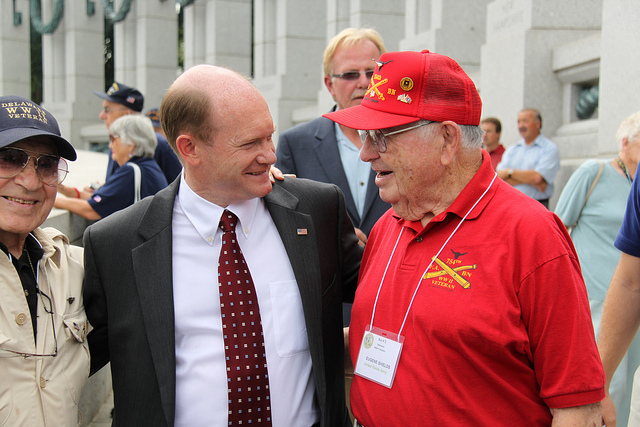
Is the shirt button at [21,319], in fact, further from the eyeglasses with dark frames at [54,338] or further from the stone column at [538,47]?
the stone column at [538,47]

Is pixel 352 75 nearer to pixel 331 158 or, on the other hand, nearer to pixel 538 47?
pixel 331 158

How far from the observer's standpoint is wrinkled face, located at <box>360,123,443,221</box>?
2127 mm

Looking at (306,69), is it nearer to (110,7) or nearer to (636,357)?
(110,7)

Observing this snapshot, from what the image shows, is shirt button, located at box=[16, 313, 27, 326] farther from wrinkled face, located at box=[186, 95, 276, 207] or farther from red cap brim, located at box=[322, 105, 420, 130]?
red cap brim, located at box=[322, 105, 420, 130]

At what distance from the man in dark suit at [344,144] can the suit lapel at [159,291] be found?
1.39 m

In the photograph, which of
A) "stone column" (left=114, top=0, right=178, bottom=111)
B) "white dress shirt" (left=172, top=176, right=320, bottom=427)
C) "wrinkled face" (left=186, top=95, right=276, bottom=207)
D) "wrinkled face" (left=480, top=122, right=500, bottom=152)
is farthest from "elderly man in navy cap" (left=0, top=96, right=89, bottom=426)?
"stone column" (left=114, top=0, right=178, bottom=111)

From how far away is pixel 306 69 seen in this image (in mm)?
15305

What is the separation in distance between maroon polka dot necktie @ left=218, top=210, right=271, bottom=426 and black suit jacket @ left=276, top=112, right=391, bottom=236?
52.7 inches

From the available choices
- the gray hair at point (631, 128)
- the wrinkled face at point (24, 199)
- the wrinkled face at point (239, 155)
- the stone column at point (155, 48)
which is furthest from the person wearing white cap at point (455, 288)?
the stone column at point (155, 48)

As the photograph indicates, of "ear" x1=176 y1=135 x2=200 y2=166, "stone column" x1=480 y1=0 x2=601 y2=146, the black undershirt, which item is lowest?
the black undershirt

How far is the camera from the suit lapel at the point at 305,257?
230cm

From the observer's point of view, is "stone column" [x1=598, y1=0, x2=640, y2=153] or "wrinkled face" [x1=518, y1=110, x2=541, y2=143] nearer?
"stone column" [x1=598, y1=0, x2=640, y2=153]

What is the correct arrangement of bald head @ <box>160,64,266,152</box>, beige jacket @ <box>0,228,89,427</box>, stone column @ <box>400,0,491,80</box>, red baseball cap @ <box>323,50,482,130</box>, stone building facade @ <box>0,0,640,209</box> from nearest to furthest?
beige jacket @ <box>0,228,89,427</box> → red baseball cap @ <box>323,50,482,130</box> → bald head @ <box>160,64,266,152</box> → stone building facade @ <box>0,0,640,209</box> → stone column @ <box>400,0,491,80</box>

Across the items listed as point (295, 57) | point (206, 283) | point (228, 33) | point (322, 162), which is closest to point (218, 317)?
point (206, 283)
